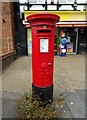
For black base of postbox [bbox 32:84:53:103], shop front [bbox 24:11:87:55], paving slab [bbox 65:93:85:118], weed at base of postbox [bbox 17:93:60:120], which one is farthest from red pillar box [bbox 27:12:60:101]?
shop front [bbox 24:11:87:55]

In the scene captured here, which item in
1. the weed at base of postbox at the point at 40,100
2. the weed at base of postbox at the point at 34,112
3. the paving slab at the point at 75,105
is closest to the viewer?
the weed at base of postbox at the point at 34,112

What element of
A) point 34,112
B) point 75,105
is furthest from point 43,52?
point 75,105

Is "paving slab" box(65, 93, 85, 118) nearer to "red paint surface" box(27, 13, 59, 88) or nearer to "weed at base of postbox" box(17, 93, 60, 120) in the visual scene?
"weed at base of postbox" box(17, 93, 60, 120)

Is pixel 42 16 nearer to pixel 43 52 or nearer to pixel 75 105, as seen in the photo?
pixel 43 52

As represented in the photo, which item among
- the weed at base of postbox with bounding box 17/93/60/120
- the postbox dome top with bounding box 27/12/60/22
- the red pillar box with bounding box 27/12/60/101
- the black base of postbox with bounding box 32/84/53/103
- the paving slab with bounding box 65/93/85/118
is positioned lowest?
the paving slab with bounding box 65/93/85/118

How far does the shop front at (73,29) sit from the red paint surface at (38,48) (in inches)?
367

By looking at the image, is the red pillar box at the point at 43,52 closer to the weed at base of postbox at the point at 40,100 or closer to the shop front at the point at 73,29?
the weed at base of postbox at the point at 40,100

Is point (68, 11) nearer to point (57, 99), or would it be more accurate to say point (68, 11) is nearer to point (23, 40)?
point (23, 40)

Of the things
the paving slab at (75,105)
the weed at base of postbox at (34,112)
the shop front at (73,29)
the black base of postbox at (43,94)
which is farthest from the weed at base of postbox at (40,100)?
the shop front at (73,29)

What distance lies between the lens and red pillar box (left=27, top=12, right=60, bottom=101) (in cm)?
447

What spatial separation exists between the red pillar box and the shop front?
933 centimetres

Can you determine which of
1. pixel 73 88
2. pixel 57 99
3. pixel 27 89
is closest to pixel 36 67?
pixel 57 99

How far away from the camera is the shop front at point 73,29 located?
1412cm

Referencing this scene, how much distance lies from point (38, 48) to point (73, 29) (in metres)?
11.0
